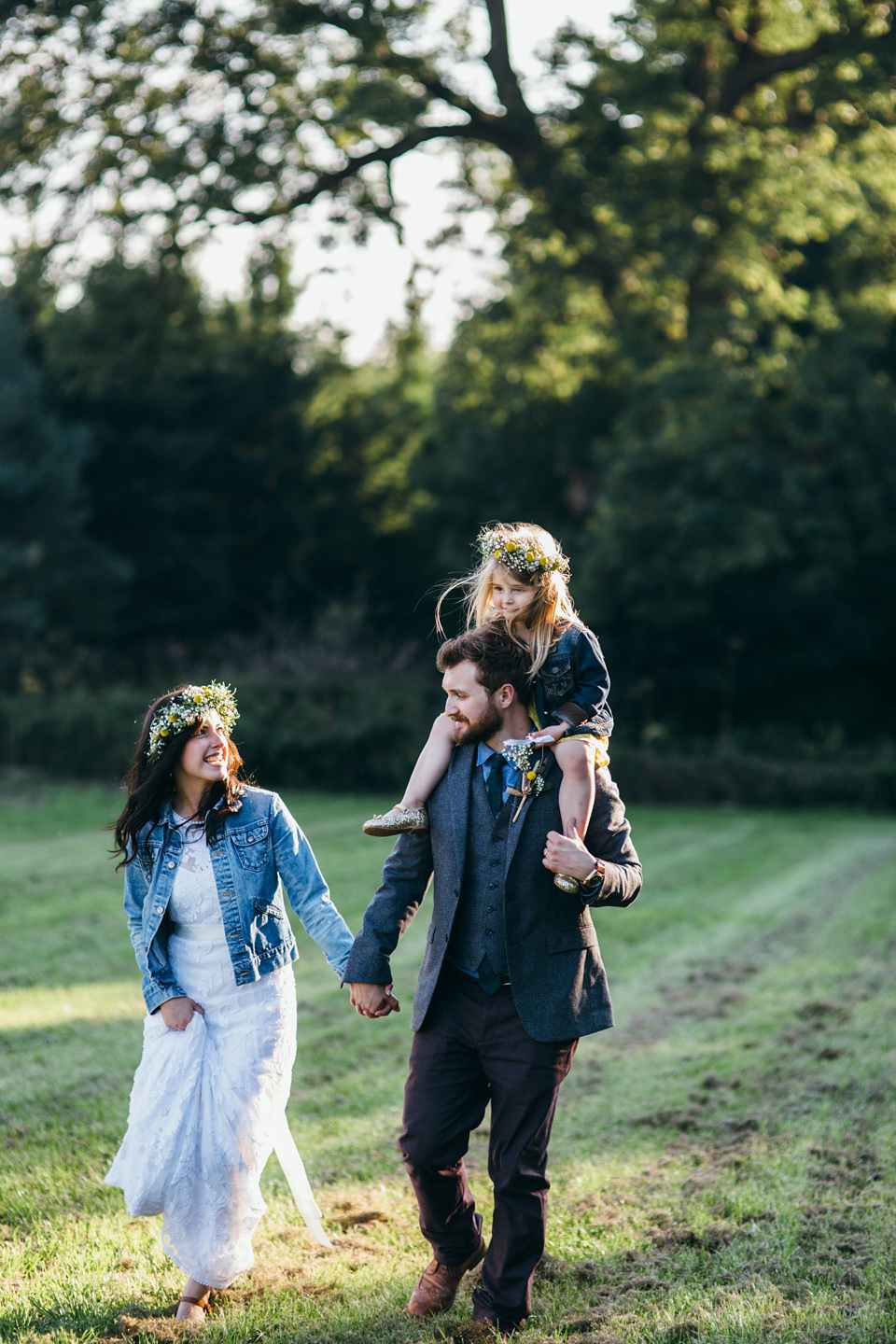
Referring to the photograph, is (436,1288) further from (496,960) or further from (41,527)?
(41,527)

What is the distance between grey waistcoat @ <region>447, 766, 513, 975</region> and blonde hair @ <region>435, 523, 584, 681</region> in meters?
0.39

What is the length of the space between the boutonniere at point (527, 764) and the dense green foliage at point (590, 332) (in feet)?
49.3

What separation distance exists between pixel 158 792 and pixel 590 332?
21027mm

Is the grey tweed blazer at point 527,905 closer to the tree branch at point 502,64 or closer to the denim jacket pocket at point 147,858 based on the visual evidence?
the denim jacket pocket at point 147,858

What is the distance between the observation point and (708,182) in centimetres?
1806

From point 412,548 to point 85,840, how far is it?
20.0 m

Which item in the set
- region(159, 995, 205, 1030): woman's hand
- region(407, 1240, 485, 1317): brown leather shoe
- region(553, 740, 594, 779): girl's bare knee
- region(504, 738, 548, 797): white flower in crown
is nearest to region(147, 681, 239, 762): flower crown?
region(159, 995, 205, 1030): woman's hand

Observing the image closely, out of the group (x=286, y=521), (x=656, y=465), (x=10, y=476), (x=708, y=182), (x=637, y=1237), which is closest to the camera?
(x=637, y=1237)

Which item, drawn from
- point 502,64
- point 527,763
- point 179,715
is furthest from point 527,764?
point 502,64

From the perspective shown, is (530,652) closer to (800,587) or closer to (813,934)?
(813,934)

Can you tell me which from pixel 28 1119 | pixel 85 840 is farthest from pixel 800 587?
pixel 28 1119

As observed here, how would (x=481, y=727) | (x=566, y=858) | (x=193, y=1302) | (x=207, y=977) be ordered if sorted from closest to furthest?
1. (x=566, y=858)
2. (x=481, y=727)
3. (x=193, y=1302)
4. (x=207, y=977)

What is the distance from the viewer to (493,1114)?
3.39m

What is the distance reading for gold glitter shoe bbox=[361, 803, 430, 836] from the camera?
11.1 feet
